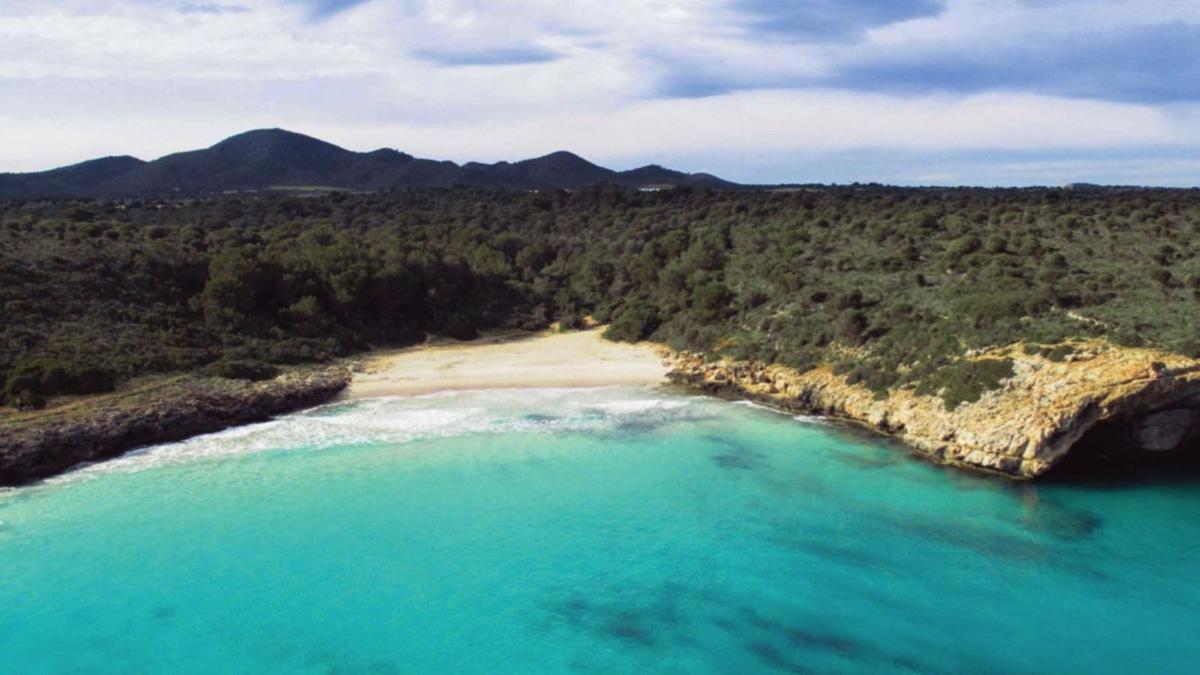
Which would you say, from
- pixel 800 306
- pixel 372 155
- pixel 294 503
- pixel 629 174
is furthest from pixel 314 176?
pixel 294 503

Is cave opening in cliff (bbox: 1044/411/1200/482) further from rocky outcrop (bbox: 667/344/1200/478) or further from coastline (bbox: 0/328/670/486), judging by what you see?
coastline (bbox: 0/328/670/486)

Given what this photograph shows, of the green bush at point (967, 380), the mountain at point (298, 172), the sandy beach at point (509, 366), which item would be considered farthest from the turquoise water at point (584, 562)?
the mountain at point (298, 172)

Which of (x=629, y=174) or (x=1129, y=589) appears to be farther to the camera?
(x=629, y=174)

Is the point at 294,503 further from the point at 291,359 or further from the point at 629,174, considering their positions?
the point at 629,174

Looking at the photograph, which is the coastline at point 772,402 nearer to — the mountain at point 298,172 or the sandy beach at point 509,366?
the sandy beach at point 509,366

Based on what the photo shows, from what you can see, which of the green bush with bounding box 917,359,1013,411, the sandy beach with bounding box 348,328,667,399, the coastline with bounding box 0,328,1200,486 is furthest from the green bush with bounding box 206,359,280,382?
the green bush with bounding box 917,359,1013,411
